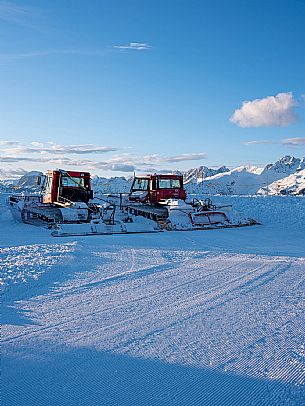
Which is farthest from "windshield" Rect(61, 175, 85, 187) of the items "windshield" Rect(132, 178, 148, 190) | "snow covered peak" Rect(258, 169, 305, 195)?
"snow covered peak" Rect(258, 169, 305, 195)

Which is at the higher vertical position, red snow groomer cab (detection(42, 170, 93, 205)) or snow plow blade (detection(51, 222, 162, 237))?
red snow groomer cab (detection(42, 170, 93, 205))

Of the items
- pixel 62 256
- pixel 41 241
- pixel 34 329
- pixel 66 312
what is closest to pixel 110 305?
pixel 66 312

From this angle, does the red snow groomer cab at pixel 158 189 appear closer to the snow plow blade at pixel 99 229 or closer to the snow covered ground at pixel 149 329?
the snow plow blade at pixel 99 229

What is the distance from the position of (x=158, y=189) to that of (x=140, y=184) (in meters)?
1.34

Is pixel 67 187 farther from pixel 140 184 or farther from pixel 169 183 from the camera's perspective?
pixel 169 183

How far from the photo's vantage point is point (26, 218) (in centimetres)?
1809

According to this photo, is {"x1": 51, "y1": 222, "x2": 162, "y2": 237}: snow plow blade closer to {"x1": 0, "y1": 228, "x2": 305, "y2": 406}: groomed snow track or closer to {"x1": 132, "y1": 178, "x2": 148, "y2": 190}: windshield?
{"x1": 0, "y1": 228, "x2": 305, "y2": 406}: groomed snow track

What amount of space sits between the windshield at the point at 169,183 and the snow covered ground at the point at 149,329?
11810 millimetres

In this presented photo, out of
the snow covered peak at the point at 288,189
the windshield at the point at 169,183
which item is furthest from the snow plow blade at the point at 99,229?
the snow covered peak at the point at 288,189

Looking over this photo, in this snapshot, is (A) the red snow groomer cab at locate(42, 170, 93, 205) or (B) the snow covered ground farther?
(A) the red snow groomer cab at locate(42, 170, 93, 205)

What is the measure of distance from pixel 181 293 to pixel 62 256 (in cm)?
329

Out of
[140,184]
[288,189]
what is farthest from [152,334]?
[288,189]

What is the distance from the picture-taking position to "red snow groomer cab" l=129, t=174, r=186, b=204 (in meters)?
20.8

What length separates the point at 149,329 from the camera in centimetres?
477
